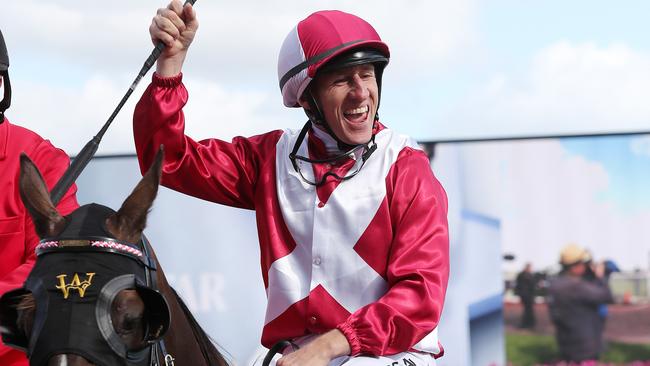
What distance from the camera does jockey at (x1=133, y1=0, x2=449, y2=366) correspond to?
11.4 ft

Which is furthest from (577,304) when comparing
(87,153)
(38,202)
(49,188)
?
(38,202)

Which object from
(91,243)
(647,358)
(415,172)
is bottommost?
(647,358)

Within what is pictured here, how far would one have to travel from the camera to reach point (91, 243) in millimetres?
2918

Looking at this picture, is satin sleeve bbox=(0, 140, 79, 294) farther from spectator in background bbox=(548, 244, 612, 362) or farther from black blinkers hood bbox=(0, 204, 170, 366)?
spectator in background bbox=(548, 244, 612, 362)

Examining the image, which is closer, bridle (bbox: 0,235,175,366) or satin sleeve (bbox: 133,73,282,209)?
bridle (bbox: 0,235,175,366)

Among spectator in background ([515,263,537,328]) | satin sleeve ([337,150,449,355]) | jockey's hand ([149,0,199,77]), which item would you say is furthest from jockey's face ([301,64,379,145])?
spectator in background ([515,263,537,328])

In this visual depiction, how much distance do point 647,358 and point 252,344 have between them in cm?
360

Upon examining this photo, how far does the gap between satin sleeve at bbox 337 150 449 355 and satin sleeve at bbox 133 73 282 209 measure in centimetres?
63

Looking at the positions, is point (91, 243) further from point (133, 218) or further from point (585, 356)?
point (585, 356)

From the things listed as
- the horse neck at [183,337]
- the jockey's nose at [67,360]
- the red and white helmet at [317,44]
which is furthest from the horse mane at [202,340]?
the red and white helmet at [317,44]

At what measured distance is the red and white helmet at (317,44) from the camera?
144 inches

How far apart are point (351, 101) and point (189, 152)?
2.15ft

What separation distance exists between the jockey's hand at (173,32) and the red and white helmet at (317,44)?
0.37 m

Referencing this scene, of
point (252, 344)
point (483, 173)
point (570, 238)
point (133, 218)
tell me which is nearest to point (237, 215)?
point (252, 344)
